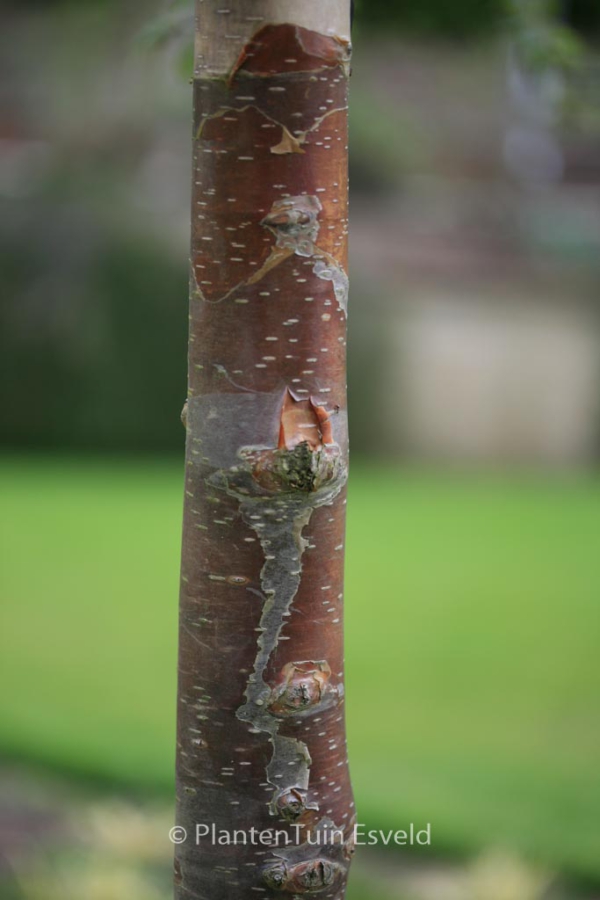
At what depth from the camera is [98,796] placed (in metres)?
4.00

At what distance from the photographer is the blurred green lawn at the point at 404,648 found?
411 cm

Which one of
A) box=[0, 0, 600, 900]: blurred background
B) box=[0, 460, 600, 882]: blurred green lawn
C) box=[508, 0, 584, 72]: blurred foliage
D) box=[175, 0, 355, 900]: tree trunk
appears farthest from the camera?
box=[0, 460, 600, 882]: blurred green lawn

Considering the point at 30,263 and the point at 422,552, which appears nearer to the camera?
the point at 422,552

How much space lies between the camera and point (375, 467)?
9.99 m

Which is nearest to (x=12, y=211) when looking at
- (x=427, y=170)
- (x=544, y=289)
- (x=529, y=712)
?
(x=544, y=289)

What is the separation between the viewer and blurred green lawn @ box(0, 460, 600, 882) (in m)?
4.11

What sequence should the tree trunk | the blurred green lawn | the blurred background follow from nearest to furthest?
the tree trunk
the blurred background
the blurred green lawn

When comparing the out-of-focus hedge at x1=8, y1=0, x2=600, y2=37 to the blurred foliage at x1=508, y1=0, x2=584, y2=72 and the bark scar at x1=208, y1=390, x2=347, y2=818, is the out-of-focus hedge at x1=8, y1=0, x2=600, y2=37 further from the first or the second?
the bark scar at x1=208, y1=390, x2=347, y2=818

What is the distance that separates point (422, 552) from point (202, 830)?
5707 millimetres

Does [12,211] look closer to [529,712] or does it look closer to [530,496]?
[530,496]

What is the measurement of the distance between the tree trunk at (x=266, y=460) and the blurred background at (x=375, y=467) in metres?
0.89

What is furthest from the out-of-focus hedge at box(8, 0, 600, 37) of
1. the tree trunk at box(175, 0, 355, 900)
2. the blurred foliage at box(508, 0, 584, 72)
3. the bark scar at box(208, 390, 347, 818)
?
the bark scar at box(208, 390, 347, 818)

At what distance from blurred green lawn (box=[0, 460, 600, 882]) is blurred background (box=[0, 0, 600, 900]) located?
20mm

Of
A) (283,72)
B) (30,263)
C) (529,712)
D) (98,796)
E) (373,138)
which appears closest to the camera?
(283,72)
